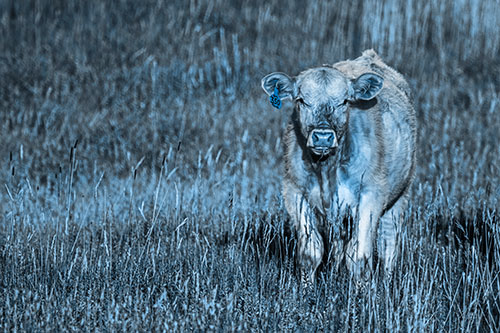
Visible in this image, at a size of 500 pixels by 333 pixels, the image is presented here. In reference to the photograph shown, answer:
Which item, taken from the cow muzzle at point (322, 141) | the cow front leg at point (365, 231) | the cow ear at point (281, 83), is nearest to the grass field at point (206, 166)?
the cow front leg at point (365, 231)

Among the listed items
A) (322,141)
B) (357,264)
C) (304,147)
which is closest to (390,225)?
(357,264)

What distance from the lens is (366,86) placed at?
17.3ft

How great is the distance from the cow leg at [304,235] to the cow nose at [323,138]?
0.50m

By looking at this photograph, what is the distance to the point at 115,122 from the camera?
9.65m

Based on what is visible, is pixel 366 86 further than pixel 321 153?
Yes

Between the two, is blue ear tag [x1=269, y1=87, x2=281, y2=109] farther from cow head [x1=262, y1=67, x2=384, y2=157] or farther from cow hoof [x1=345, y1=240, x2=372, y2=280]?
cow hoof [x1=345, y1=240, x2=372, y2=280]

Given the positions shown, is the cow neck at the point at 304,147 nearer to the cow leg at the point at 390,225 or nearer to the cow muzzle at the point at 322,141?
the cow muzzle at the point at 322,141

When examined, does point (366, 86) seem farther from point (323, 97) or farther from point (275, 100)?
point (275, 100)

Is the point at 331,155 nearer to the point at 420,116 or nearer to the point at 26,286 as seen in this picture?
the point at 26,286

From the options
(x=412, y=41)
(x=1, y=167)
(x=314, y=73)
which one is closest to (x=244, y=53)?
(x=412, y=41)

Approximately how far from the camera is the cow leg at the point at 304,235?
16.9ft

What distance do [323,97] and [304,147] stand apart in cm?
37

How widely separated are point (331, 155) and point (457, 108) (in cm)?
546

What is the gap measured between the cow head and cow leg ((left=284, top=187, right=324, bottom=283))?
0.35 meters
